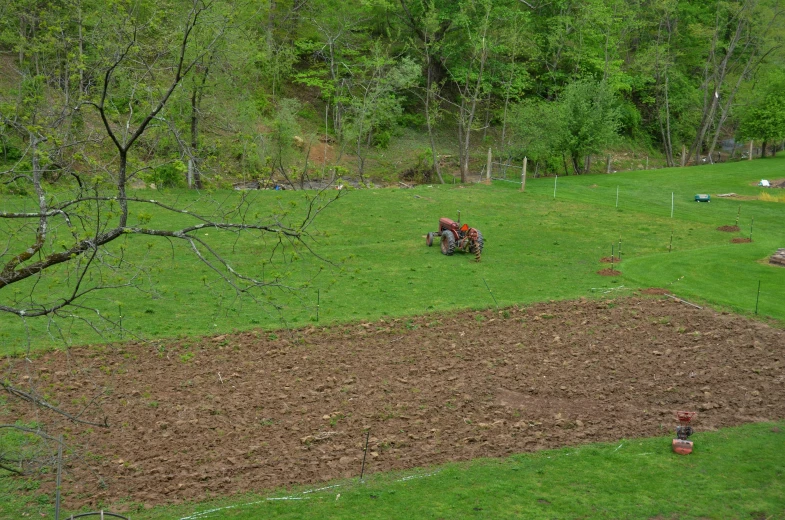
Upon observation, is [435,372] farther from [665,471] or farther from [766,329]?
[766,329]

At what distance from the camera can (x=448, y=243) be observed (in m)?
28.9

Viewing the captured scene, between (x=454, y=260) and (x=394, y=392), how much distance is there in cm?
1265

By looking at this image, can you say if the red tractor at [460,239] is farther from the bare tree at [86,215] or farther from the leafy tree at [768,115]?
the leafy tree at [768,115]

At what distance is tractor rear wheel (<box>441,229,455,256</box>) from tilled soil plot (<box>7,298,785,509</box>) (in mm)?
6896

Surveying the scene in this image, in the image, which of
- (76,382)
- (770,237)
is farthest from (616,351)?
(770,237)

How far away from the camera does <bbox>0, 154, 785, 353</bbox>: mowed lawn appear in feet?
72.4

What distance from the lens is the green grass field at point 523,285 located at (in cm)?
1234

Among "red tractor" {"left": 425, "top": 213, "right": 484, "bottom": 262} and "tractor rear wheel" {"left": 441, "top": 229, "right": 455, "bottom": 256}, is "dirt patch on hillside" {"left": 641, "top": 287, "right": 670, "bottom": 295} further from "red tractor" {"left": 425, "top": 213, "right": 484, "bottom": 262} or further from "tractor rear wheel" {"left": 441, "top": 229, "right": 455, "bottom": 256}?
"tractor rear wheel" {"left": 441, "top": 229, "right": 455, "bottom": 256}

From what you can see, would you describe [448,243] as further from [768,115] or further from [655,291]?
[768,115]

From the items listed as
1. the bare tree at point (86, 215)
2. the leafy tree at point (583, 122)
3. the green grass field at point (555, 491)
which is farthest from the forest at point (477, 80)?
the green grass field at point (555, 491)

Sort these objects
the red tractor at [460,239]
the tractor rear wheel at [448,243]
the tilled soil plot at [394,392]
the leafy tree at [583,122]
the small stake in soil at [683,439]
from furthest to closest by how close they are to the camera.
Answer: the leafy tree at [583,122] < the tractor rear wheel at [448,243] < the red tractor at [460,239] < the small stake in soil at [683,439] < the tilled soil plot at [394,392]

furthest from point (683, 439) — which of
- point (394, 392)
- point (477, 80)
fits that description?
point (477, 80)

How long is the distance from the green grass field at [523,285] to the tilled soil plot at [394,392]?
2.58ft

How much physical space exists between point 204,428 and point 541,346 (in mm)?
8975
